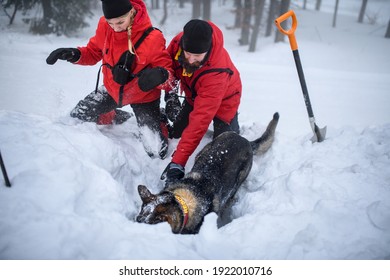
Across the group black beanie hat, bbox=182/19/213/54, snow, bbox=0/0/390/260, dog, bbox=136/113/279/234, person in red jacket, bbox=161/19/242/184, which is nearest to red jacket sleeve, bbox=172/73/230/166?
person in red jacket, bbox=161/19/242/184

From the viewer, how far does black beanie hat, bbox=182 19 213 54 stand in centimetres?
265

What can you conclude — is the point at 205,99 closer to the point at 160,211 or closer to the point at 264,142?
the point at 264,142

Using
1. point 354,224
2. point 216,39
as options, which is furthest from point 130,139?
point 354,224

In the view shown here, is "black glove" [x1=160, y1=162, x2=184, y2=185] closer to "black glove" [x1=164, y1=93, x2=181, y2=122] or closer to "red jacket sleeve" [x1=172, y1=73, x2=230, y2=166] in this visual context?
"red jacket sleeve" [x1=172, y1=73, x2=230, y2=166]

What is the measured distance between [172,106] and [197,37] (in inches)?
52.7

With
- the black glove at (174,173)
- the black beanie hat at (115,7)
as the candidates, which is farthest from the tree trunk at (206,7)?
the black glove at (174,173)

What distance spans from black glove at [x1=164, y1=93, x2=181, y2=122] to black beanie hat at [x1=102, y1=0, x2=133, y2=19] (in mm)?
1254

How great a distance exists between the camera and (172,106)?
12.6ft

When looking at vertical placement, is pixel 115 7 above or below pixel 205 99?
above

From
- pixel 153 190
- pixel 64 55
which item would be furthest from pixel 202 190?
pixel 64 55

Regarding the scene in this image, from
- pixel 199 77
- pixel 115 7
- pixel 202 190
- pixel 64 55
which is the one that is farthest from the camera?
pixel 64 55

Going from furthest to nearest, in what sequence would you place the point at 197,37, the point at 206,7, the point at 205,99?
1. the point at 206,7
2. the point at 205,99
3. the point at 197,37

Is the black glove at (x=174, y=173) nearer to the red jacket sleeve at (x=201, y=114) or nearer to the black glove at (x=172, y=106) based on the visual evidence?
the red jacket sleeve at (x=201, y=114)
